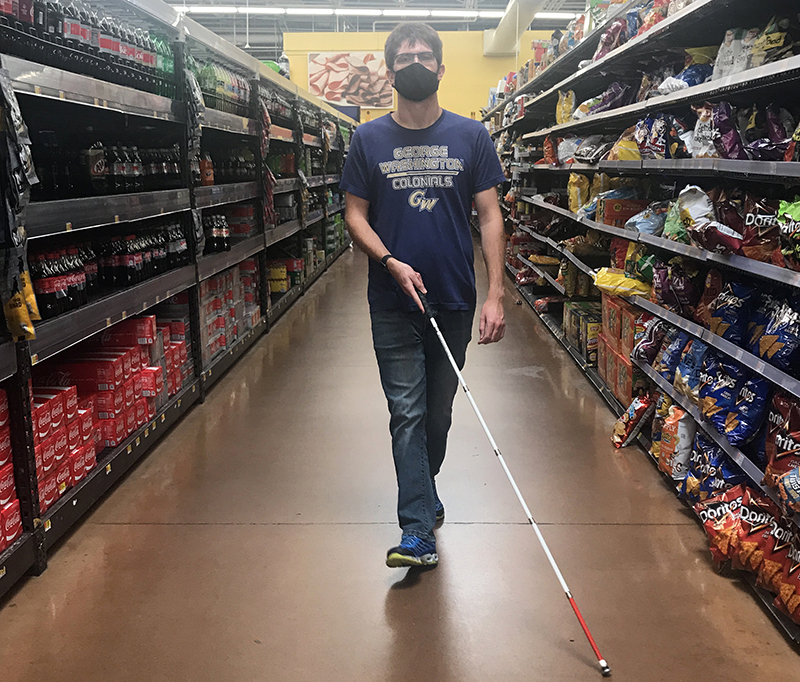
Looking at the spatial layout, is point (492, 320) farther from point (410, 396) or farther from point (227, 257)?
point (227, 257)

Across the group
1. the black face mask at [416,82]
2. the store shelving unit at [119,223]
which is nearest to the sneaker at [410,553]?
the store shelving unit at [119,223]

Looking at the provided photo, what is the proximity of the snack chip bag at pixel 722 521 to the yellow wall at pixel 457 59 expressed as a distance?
15.6 meters

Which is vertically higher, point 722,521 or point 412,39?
point 412,39

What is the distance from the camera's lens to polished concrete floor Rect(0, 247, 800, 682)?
2123 mm

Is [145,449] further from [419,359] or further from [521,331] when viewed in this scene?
[521,331]

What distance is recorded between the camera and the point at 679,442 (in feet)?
10.5

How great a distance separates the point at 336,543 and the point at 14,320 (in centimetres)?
136

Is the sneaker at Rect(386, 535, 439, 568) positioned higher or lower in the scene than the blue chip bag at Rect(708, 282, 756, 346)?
lower

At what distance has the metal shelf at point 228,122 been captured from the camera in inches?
183

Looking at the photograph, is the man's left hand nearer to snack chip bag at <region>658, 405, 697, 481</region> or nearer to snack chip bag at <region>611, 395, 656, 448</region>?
snack chip bag at <region>658, 405, 697, 481</region>

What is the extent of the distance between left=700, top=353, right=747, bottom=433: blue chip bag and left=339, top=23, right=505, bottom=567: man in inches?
35.6

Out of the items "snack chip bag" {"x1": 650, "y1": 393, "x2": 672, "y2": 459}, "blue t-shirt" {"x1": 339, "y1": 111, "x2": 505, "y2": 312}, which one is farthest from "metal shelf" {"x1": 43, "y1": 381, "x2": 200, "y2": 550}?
"snack chip bag" {"x1": 650, "y1": 393, "x2": 672, "y2": 459}

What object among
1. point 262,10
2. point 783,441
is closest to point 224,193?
point 783,441

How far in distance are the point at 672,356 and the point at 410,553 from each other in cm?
159
